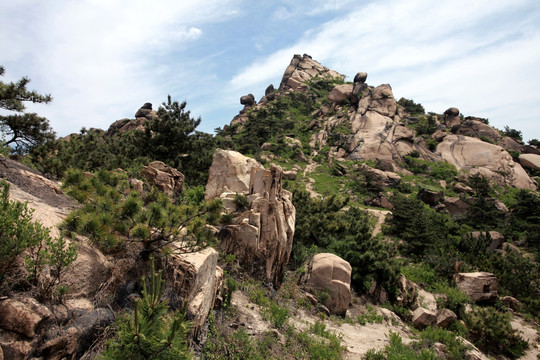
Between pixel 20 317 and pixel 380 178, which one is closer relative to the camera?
pixel 20 317

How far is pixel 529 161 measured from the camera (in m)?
40.7

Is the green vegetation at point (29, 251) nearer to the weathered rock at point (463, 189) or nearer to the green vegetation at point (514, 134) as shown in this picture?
the weathered rock at point (463, 189)

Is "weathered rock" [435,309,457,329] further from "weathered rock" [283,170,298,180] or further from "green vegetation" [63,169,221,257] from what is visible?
"weathered rock" [283,170,298,180]

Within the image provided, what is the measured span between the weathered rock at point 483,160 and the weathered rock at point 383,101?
9.02 meters

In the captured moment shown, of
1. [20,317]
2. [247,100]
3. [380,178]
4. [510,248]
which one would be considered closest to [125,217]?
[20,317]

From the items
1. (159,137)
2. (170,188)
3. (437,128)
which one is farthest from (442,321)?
(437,128)

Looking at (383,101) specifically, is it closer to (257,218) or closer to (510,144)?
(510,144)

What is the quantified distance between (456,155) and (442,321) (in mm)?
34068

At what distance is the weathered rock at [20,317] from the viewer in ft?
11.2

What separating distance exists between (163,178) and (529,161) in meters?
48.6

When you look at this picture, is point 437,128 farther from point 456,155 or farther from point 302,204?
point 302,204

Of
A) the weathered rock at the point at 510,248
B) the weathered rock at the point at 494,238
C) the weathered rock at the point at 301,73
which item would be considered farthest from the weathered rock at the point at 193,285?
the weathered rock at the point at 301,73

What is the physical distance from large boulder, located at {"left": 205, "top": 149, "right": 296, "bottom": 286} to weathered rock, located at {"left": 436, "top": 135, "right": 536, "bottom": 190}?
35.1m

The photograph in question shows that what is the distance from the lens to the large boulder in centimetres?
1026
